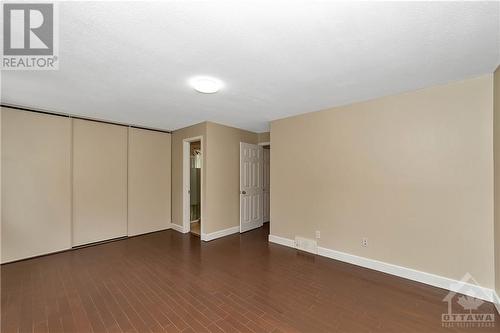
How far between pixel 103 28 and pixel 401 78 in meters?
2.89

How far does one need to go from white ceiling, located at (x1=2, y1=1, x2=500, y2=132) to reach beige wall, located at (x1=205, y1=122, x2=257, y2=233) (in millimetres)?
1466

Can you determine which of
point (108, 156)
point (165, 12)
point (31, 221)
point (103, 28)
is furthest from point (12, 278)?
point (165, 12)

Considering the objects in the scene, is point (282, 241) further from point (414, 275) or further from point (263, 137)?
point (263, 137)

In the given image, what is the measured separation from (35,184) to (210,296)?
3.49 meters

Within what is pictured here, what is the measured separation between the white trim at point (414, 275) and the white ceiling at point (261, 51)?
2.33 metres

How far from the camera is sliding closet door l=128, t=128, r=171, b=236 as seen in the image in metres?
4.64

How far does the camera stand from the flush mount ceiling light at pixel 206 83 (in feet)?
7.72

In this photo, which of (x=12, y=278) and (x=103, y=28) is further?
(x=12, y=278)

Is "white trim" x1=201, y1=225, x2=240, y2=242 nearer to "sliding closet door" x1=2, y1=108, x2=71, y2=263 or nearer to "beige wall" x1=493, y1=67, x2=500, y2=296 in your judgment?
"sliding closet door" x1=2, y1=108, x2=71, y2=263

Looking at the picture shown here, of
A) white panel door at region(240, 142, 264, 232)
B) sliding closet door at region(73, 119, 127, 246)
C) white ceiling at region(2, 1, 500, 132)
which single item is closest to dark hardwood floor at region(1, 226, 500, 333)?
sliding closet door at region(73, 119, 127, 246)

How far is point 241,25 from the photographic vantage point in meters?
1.49

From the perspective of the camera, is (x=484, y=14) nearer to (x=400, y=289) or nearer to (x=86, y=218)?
(x=400, y=289)

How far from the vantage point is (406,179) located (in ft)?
9.07

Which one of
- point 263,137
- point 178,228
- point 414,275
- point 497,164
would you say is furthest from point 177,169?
point 497,164
